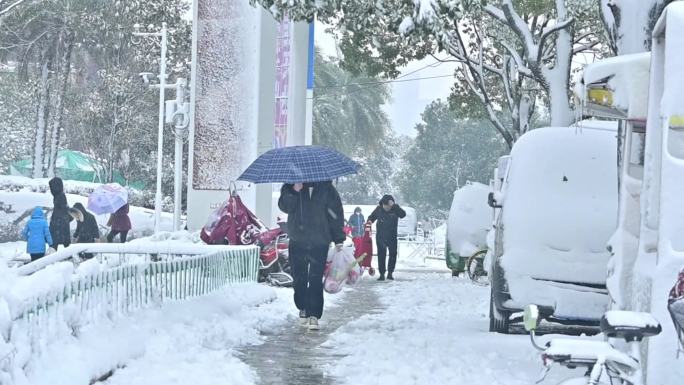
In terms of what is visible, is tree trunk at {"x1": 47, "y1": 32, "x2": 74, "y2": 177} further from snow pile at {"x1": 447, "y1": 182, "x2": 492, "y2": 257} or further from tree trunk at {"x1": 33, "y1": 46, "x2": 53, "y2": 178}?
snow pile at {"x1": 447, "y1": 182, "x2": 492, "y2": 257}

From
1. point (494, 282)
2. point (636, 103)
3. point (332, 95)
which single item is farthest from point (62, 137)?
point (636, 103)

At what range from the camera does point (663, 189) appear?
16.5 ft

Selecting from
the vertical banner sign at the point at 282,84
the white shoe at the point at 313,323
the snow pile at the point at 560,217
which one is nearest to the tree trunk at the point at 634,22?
the snow pile at the point at 560,217

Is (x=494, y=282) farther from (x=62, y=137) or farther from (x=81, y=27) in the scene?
(x=62, y=137)

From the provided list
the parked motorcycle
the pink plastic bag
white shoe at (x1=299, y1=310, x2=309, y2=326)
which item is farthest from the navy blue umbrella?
the parked motorcycle

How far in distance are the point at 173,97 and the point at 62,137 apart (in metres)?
8.24

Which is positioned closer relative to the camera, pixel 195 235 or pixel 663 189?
pixel 663 189

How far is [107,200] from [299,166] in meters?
11.8

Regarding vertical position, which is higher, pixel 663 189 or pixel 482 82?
pixel 482 82

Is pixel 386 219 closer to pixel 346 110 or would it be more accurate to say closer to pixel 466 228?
pixel 466 228

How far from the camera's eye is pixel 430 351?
28.0 ft

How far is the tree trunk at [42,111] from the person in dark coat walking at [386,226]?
88.8 ft

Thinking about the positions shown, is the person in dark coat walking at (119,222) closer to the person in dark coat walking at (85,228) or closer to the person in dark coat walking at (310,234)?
the person in dark coat walking at (85,228)

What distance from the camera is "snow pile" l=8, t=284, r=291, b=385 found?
643 cm
